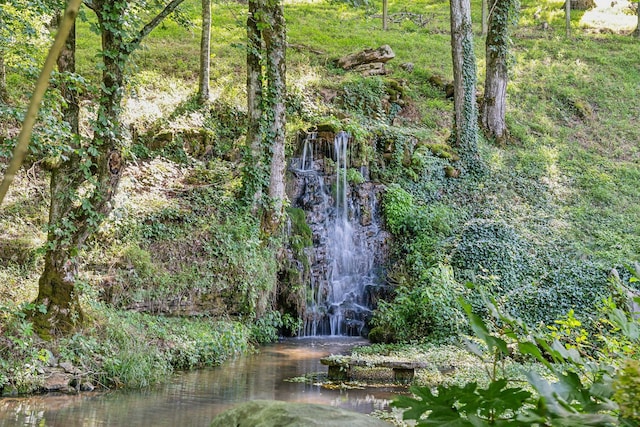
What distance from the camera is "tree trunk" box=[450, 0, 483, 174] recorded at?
18.7 metres

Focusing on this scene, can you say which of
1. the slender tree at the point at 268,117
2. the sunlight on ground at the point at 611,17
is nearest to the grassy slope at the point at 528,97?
the slender tree at the point at 268,117

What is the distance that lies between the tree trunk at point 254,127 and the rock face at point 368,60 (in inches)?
308

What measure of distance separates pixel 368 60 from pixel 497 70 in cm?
468

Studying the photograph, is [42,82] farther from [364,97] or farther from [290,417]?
[364,97]

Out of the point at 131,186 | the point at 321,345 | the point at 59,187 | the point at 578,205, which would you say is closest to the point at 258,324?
the point at 321,345

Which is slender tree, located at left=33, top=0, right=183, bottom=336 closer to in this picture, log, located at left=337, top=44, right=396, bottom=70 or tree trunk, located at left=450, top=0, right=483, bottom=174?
tree trunk, located at left=450, top=0, right=483, bottom=174

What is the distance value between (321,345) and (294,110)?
722 cm

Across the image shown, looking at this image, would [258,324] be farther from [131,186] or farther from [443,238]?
[443,238]

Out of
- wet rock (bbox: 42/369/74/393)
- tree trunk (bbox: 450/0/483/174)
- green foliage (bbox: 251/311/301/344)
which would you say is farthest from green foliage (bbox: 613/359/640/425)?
tree trunk (bbox: 450/0/483/174)

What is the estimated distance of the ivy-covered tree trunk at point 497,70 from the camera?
761 inches

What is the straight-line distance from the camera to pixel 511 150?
20.2 meters

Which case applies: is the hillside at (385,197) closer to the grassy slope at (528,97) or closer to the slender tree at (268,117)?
the grassy slope at (528,97)

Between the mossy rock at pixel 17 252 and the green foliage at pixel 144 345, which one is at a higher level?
the mossy rock at pixel 17 252

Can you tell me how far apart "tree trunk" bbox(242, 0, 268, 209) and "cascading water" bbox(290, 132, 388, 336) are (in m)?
2.18
